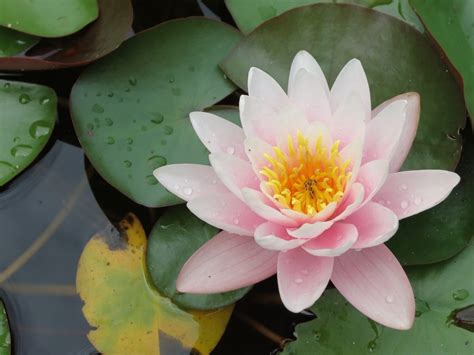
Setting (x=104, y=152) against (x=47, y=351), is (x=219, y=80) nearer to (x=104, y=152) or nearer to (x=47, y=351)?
(x=104, y=152)

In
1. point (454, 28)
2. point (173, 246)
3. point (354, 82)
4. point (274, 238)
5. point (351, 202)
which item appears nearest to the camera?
point (274, 238)

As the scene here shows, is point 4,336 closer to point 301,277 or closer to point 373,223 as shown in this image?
point 301,277

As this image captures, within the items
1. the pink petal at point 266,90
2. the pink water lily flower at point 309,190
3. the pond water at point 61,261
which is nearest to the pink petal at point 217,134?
the pink water lily flower at point 309,190

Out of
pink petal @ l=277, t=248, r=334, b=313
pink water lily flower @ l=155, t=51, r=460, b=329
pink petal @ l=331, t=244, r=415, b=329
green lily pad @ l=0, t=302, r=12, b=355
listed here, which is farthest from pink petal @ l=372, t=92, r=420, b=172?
green lily pad @ l=0, t=302, r=12, b=355

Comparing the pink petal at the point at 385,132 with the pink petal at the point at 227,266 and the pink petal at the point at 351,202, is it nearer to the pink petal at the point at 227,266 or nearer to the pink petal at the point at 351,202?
the pink petal at the point at 351,202

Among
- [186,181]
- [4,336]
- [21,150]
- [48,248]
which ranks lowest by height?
[4,336]

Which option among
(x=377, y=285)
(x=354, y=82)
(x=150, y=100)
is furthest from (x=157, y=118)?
(x=377, y=285)

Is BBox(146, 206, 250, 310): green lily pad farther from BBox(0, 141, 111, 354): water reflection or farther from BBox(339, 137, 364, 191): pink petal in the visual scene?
BBox(339, 137, 364, 191): pink petal
